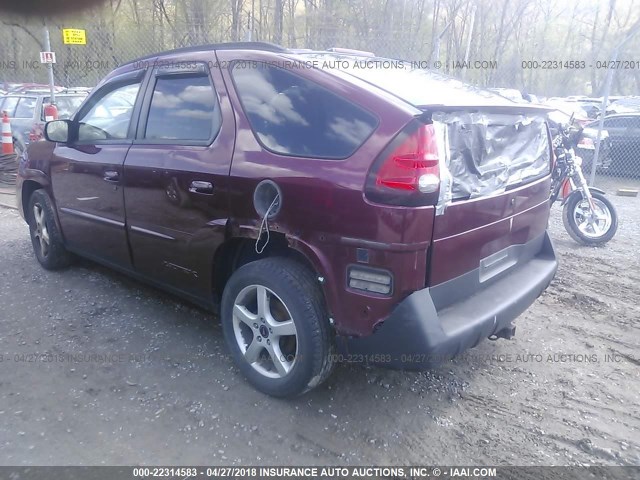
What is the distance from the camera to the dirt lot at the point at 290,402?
2.58 meters

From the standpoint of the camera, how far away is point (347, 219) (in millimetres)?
2439

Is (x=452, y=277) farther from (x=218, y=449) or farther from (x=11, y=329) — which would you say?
(x=11, y=329)

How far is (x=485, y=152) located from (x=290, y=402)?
5.57 ft

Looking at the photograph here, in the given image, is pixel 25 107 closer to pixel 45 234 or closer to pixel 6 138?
pixel 6 138

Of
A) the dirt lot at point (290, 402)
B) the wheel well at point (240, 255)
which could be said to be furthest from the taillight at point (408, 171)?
the dirt lot at point (290, 402)

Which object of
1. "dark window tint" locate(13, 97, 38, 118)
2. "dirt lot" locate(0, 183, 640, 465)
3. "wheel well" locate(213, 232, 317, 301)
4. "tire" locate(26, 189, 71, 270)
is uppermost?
"dark window tint" locate(13, 97, 38, 118)

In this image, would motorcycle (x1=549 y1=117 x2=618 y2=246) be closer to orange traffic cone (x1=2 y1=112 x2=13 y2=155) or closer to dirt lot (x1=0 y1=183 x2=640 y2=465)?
dirt lot (x1=0 y1=183 x2=640 y2=465)

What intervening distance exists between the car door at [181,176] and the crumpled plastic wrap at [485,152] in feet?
3.83

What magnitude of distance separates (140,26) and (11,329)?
15.0 meters

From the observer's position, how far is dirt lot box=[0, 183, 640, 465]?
2584 millimetres

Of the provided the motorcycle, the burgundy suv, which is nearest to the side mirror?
the burgundy suv

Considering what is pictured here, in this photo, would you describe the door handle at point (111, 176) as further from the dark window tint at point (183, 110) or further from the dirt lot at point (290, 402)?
the dirt lot at point (290, 402)

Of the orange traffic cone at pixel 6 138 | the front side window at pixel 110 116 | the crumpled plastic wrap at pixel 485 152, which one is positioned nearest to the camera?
the crumpled plastic wrap at pixel 485 152

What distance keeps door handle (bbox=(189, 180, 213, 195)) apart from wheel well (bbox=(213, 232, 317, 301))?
0.30 metres
